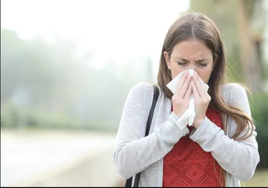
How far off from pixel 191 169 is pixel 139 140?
274 millimetres

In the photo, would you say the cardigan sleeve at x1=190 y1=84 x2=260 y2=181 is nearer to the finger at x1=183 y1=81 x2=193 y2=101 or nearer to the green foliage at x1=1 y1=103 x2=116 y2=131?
the finger at x1=183 y1=81 x2=193 y2=101

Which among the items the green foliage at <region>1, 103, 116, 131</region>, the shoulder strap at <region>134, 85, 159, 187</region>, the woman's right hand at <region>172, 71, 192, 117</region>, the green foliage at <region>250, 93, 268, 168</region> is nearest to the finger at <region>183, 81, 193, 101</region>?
the woman's right hand at <region>172, 71, 192, 117</region>

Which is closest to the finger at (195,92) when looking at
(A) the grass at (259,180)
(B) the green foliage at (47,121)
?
(A) the grass at (259,180)

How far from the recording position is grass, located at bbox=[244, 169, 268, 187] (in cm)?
656

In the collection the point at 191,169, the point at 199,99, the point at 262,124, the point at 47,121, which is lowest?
the point at 47,121

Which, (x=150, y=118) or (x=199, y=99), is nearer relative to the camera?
(x=199, y=99)

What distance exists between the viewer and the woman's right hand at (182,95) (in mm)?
2074

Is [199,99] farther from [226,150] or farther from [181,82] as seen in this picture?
[226,150]

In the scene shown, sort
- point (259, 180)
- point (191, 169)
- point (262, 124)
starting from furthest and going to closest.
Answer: point (262, 124) < point (259, 180) < point (191, 169)

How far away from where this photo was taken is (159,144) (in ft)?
6.80

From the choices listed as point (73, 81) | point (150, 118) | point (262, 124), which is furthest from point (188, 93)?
point (73, 81)

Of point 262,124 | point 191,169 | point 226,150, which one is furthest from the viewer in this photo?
point 262,124

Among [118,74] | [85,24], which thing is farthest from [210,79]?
[118,74]

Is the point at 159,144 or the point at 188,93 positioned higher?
the point at 188,93
